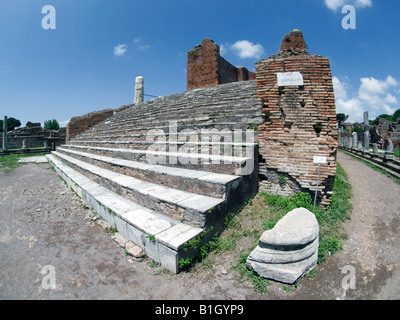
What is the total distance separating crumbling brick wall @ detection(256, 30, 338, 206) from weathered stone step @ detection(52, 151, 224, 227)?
1.84 m

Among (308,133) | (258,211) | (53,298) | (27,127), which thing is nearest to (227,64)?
(308,133)

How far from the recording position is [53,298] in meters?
1.97

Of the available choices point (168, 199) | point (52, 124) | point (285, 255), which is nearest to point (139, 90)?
point (168, 199)

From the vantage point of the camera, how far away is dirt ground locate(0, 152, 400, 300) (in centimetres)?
205

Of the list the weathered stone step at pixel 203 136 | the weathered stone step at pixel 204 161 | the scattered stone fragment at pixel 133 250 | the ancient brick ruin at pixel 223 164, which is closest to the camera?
the scattered stone fragment at pixel 133 250

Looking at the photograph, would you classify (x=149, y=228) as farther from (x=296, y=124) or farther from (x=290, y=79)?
(x=290, y=79)

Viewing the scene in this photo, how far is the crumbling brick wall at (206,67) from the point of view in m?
11.9

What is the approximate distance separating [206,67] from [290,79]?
30.0ft

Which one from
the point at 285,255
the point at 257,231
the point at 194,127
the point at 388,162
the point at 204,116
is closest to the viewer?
the point at 285,255

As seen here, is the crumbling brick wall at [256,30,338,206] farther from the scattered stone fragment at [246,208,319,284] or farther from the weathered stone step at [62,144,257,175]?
the scattered stone fragment at [246,208,319,284]

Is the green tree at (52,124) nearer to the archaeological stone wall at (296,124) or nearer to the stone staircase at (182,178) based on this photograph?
the stone staircase at (182,178)

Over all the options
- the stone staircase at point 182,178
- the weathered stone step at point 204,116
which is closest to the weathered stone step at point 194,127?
the stone staircase at point 182,178

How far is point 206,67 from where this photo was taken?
12180mm
